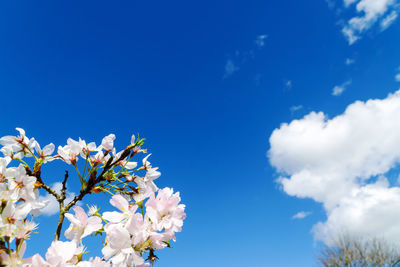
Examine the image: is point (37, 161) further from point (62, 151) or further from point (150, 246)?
point (150, 246)

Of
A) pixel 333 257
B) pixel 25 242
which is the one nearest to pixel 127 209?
pixel 25 242

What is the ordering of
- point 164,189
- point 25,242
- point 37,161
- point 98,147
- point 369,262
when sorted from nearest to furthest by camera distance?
point 25,242 → point 164,189 → point 37,161 → point 98,147 → point 369,262

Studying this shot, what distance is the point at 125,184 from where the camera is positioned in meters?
1.26

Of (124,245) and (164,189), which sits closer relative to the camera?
(124,245)

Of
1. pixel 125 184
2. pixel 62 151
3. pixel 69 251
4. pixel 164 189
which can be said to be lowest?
pixel 69 251

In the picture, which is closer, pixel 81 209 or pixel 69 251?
pixel 69 251

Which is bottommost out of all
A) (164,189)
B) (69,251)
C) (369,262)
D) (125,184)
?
(69,251)

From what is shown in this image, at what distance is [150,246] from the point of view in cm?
97

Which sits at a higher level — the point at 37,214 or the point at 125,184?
the point at 125,184

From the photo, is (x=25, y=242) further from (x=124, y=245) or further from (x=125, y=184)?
(x=125, y=184)

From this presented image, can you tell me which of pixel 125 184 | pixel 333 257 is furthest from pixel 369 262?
pixel 125 184

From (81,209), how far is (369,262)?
20.4m

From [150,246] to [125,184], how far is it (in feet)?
1.21

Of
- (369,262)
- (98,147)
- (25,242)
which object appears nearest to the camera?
(25,242)
